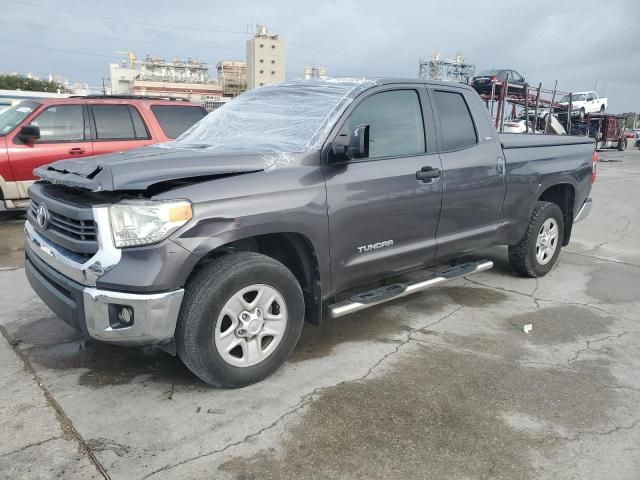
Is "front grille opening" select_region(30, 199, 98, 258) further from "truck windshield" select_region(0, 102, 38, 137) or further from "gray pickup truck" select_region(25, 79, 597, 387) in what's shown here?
"truck windshield" select_region(0, 102, 38, 137)

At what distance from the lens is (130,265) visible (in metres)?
2.67

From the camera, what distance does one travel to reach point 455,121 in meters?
4.35

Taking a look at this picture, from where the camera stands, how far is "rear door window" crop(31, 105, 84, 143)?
7523 mm

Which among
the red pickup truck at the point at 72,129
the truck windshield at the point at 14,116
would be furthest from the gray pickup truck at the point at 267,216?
the truck windshield at the point at 14,116

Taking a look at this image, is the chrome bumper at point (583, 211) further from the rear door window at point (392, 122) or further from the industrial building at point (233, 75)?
the industrial building at point (233, 75)

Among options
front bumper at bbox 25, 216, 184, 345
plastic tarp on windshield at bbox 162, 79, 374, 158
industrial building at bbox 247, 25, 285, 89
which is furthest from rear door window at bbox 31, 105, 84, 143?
industrial building at bbox 247, 25, 285, 89

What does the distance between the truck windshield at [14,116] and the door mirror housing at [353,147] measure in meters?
6.03

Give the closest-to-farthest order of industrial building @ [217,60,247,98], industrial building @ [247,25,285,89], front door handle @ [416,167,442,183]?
1. front door handle @ [416,167,442,183]
2. industrial building @ [247,25,285,89]
3. industrial building @ [217,60,247,98]

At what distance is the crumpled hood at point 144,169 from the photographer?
270cm

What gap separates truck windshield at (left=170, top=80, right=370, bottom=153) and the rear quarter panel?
1.83 metres

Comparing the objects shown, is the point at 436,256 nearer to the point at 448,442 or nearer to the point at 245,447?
the point at 448,442

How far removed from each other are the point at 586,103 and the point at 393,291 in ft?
111

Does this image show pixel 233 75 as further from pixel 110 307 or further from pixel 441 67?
pixel 110 307

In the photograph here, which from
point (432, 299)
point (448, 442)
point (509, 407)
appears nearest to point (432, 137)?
point (432, 299)
